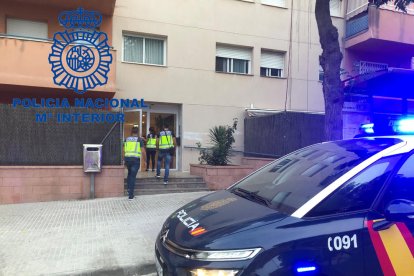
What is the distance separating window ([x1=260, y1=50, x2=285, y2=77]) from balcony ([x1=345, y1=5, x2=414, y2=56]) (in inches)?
118

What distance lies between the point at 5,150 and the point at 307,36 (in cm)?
1173

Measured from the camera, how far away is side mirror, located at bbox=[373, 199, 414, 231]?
8.48ft

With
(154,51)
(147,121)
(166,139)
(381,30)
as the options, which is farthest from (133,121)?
(381,30)

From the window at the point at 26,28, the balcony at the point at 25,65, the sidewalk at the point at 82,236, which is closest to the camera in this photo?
the sidewalk at the point at 82,236

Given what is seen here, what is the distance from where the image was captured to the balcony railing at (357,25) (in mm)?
14262

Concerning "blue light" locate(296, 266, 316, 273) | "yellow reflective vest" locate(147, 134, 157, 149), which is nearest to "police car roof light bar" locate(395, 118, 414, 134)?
"blue light" locate(296, 266, 316, 273)

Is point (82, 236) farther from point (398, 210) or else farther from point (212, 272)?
point (398, 210)

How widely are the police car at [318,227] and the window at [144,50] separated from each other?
410 inches

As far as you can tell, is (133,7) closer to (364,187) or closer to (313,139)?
(313,139)

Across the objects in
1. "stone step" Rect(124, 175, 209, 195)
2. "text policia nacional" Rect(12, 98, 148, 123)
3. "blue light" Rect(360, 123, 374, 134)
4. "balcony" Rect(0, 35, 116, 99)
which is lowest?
"stone step" Rect(124, 175, 209, 195)

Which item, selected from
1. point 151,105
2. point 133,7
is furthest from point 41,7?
point 151,105

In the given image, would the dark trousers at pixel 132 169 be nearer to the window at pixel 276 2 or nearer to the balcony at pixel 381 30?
the window at pixel 276 2

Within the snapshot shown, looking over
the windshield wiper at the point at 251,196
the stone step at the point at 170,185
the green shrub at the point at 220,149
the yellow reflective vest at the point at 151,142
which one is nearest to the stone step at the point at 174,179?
the stone step at the point at 170,185

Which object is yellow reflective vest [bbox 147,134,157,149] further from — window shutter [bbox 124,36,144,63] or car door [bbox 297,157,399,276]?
car door [bbox 297,157,399,276]
